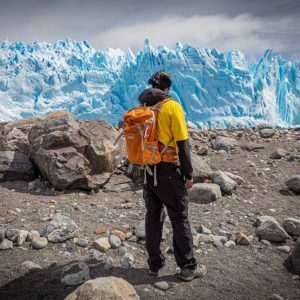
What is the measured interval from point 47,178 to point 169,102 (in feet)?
13.3

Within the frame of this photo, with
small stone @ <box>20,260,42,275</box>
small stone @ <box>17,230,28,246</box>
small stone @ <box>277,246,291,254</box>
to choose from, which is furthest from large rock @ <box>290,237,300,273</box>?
small stone @ <box>17,230,28,246</box>

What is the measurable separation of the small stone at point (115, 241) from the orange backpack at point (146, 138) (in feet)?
4.44

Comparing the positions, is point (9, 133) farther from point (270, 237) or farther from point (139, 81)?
point (139, 81)

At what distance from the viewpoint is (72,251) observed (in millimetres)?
3857

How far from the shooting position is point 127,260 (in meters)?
3.62

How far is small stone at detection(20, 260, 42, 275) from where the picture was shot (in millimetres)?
3412

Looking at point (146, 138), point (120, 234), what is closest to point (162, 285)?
point (120, 234)

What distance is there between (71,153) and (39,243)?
2571 millimetres

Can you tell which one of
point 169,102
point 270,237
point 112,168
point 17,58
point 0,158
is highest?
point 17,58

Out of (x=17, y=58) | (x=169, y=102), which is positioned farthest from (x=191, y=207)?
(x=17, y=58)

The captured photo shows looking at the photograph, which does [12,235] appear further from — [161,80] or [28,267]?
[161,80]

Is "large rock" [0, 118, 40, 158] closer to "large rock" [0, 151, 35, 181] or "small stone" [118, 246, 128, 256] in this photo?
"large rock" [0, 151, 35, 181]

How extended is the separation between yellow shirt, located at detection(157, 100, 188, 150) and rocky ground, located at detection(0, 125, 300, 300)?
149 centimetres

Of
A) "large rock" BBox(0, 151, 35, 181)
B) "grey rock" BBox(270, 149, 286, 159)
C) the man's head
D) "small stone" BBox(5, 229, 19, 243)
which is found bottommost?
"grey rock" BBox(270, 149, 286, 159)
